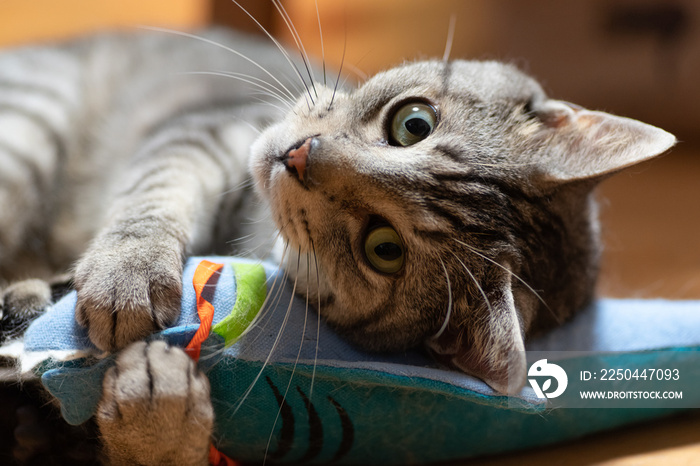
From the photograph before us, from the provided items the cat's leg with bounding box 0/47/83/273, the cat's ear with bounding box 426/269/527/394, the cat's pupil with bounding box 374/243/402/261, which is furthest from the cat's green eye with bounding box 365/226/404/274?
the cat's leg with bounding box 0/47/83/273

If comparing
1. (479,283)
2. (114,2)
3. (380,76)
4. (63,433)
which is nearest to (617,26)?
(380,76)

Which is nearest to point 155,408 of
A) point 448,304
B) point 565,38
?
point 448,304

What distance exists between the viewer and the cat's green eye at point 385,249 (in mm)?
1022

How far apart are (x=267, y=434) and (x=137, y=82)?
143 cm

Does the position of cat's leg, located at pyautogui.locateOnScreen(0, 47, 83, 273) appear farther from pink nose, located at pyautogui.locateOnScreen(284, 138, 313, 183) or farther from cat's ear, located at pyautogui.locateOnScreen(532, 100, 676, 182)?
cat's ear, located at pyautogui.locateOnScreen(532, 100, 676, 182)

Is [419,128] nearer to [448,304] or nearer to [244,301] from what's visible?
[448,304]

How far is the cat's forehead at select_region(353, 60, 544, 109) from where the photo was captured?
114 centimetres

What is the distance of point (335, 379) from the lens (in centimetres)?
95

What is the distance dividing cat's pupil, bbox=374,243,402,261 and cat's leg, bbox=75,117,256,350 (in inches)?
13.7

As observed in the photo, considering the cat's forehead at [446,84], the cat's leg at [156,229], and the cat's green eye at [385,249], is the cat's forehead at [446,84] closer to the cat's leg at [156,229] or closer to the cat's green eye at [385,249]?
the cat's green eye at [385,249]

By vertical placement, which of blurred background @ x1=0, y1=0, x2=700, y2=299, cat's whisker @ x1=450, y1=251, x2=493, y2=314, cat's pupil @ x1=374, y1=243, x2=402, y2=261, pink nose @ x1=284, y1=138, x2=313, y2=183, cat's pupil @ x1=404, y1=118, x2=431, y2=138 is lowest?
cat's whisker @ x1=450, y1=251, x2=493, y2=314

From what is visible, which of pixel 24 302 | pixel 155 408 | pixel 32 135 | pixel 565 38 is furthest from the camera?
pixel 565 38

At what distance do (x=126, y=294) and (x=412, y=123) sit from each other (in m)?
0.58

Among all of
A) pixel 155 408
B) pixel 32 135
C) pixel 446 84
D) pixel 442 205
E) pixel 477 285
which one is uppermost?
pixel 446 84
